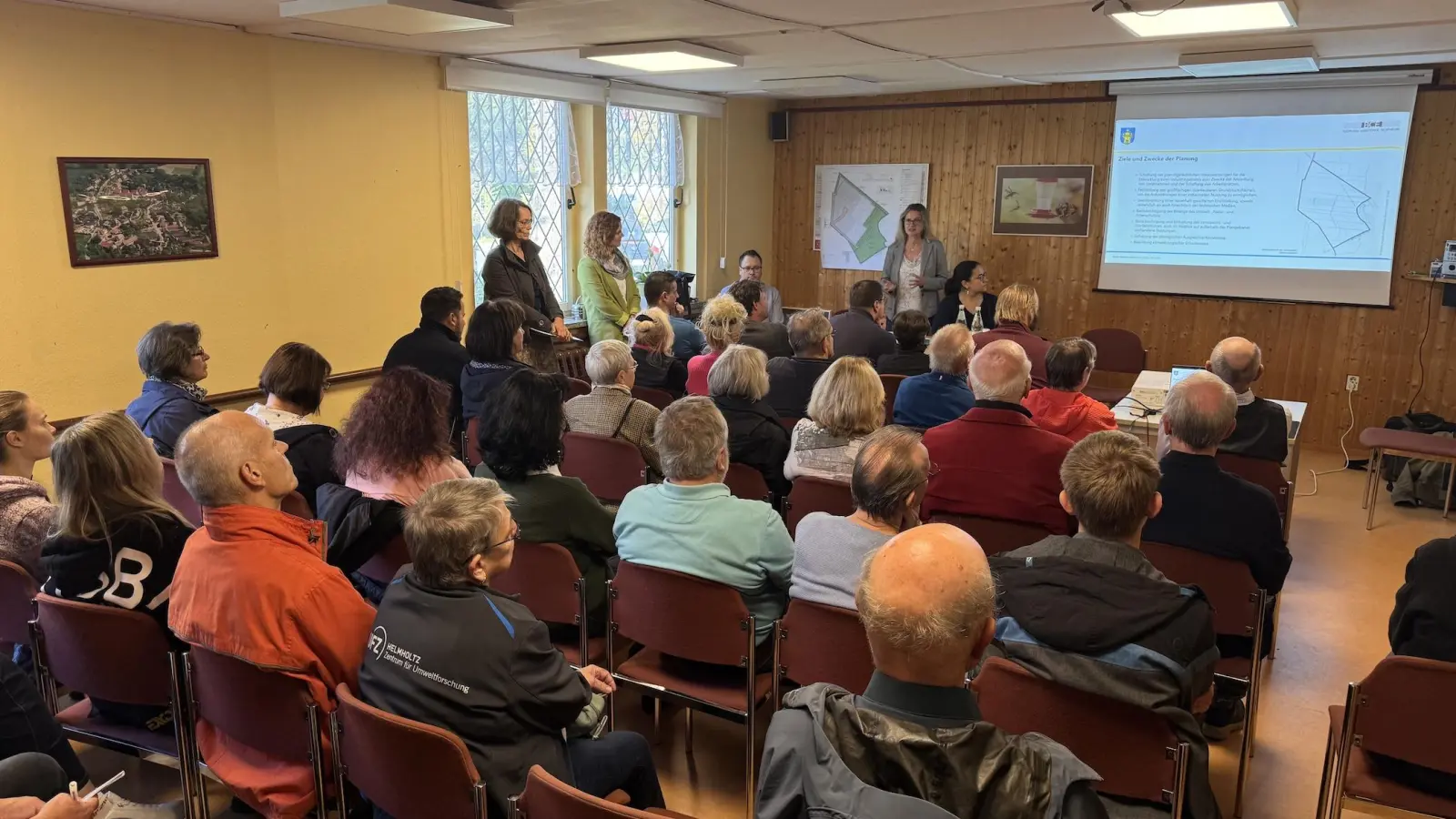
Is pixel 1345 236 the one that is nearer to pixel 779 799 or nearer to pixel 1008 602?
pixel 1008 602

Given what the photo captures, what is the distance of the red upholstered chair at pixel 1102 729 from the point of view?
72.1 inches

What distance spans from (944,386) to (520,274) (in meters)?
2.79

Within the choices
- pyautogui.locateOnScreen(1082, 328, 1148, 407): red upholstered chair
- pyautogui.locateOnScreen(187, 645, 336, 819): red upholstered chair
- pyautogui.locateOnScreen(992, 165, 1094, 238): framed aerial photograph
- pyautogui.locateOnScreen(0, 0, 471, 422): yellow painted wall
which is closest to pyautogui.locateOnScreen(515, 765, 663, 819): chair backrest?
pyautogui.locateOnScreen(187, 645, 336, 819): red upholstered chair

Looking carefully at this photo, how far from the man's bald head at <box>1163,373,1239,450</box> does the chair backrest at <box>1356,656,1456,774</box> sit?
811 millimetres

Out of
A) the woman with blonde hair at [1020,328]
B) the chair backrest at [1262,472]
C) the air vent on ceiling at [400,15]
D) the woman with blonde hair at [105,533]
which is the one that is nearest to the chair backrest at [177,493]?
the woman with blonde hair at [105,533]

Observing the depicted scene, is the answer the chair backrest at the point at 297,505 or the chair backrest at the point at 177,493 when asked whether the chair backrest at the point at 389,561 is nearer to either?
the chair backrest at the point at 297,505

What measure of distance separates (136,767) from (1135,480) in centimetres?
284

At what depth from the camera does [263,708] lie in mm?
1927

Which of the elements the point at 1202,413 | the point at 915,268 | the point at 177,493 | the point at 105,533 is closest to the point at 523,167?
the point at 915,268

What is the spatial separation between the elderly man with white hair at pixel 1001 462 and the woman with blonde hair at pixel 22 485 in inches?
96.7

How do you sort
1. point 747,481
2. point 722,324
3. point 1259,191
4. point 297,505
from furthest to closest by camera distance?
point 1259,191
point 722,324
point 747,481
point 297,505

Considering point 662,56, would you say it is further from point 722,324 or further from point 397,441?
point 397,441

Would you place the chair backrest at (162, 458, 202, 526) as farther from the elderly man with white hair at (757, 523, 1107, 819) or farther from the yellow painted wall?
the elderly man with white hair at (757, 523, 1107, 819)

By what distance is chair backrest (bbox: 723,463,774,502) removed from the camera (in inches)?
131
